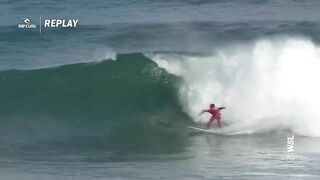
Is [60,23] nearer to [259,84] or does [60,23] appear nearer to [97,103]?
[97,103]

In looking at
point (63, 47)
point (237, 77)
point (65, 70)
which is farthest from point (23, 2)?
point (237, 77)

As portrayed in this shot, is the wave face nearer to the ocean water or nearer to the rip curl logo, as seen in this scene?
the ocean water

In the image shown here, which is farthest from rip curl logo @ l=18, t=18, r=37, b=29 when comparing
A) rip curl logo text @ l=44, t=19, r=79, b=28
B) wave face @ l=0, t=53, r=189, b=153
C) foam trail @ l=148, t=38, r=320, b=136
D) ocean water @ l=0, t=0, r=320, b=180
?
foam trail @ l=148, t=38, r=320, b=136

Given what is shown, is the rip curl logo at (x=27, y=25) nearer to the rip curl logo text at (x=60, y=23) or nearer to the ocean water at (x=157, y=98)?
the ocean water at (x=157, y=98)

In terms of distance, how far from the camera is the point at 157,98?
2238cm

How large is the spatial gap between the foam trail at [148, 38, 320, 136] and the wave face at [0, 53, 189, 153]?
599mm

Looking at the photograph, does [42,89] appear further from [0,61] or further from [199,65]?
[0,61]

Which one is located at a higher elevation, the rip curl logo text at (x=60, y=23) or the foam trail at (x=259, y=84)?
the rip curl logo text at (x=60, y=23)

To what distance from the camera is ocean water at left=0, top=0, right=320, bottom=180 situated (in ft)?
50.4

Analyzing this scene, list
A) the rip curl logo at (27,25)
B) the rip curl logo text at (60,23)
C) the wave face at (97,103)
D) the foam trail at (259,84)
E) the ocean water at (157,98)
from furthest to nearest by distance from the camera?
1. the rip curl logo text at (60,23)
2. the rip curl logo at (27,25)
3. the foam trail at (259,84)
4. the wave face at (97,103)
5. the ocean water at (157,98)

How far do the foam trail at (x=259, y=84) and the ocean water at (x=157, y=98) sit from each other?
0.03 metres

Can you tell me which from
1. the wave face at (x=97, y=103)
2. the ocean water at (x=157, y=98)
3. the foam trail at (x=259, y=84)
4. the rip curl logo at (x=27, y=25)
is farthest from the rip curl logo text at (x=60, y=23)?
the foam trail at (x=259, y=84)

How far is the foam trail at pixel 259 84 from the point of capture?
2041 cm

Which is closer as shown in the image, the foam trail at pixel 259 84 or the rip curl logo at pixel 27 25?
the foam trail at pixel 259 84
